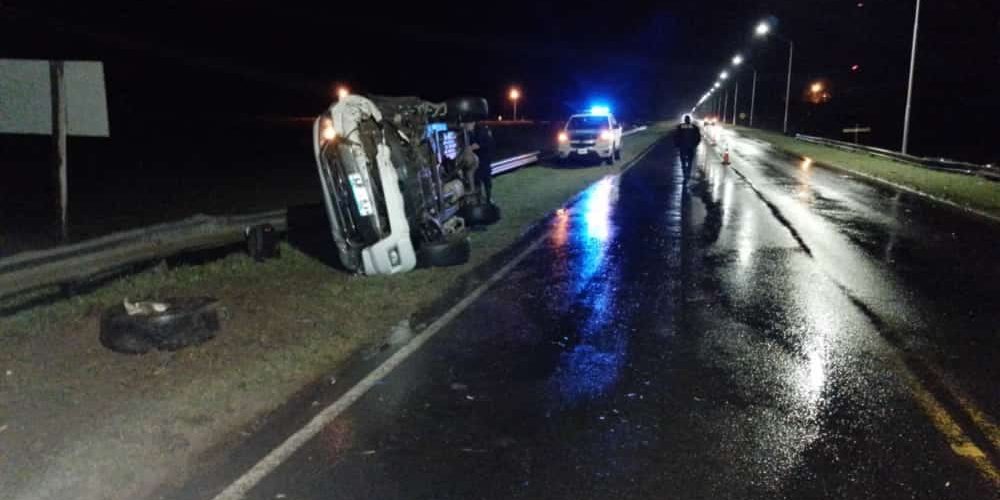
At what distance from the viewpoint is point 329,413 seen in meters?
5.79

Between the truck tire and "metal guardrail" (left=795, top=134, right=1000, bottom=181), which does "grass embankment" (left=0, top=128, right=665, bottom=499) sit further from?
"metal guardrail" (left=795, top=134, right=1000, bottom=181)

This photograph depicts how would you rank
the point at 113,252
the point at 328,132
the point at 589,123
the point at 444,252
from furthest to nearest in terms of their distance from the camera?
the point at 589,123, the point at 444,252, the point at 328,132, the point at 113,252

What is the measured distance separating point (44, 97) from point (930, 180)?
23.9m

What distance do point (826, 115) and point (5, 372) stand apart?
344 feet

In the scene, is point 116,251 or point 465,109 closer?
point 116,251

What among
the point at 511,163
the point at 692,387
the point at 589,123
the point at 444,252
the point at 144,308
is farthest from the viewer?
the point at 589,123

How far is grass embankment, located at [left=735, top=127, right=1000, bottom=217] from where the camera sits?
19214 mm

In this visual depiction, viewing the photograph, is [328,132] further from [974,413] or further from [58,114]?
[974,413]

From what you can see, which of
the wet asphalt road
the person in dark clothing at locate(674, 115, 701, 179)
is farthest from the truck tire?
the person in dark clothing at locate(674, 115, 701, 179)

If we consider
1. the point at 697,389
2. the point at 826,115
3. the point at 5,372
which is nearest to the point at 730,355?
the point at 697,389

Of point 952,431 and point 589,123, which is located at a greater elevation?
point 589,123

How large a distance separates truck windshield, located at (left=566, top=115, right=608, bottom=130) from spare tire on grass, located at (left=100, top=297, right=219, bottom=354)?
24.6 meters

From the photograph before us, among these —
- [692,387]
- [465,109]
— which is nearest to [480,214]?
[465,109]

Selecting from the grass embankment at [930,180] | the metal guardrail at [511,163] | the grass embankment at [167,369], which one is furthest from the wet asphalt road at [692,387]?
the metal guardrail at [511,163]
